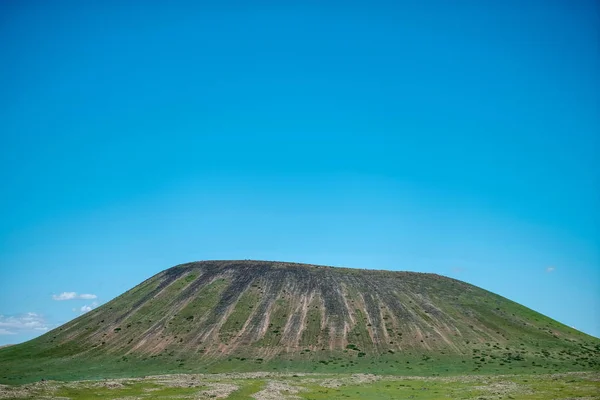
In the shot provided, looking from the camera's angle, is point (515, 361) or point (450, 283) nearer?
point (515, 361)

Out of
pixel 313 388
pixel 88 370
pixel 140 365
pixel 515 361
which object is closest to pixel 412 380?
pixel 313 388

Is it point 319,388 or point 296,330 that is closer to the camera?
point 319,388

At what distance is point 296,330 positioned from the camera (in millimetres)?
125625

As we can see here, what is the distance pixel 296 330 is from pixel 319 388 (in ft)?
178

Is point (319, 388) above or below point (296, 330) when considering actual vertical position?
below

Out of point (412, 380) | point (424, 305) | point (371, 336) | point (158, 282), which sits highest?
point (158, 282)

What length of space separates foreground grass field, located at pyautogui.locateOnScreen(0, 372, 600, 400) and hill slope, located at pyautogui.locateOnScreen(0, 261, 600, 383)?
16.7 m

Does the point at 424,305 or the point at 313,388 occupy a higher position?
the point at 424,305

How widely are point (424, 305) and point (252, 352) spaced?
62418 millimetres

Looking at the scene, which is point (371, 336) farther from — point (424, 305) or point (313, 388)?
point (313, 388)

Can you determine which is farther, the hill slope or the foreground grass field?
the hill slope

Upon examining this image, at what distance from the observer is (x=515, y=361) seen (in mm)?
107188

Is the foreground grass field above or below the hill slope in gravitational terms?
below

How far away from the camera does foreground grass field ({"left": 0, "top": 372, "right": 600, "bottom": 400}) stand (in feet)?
205
